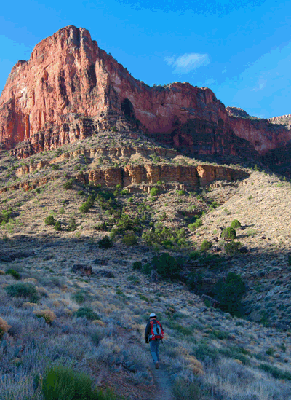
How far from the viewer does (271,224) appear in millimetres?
26234

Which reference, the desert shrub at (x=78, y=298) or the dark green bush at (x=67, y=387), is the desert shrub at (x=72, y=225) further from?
the dark green bush at (x=67, y=387)

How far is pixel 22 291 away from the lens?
31.5ft

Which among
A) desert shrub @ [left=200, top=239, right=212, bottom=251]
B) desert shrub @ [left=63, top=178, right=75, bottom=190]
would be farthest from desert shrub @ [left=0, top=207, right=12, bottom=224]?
desert shrub @ [left=200, top=239, right=212, bottom=251]

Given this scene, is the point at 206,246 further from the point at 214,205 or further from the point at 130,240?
the point at 214,205

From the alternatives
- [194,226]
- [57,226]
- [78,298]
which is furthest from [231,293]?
[57,226]

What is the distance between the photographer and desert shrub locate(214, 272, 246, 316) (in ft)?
53.9

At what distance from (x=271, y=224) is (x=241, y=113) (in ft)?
441

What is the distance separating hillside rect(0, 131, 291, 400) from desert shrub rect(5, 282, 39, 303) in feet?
0.16

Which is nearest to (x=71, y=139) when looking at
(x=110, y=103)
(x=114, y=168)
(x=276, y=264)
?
(x=110, y=103)

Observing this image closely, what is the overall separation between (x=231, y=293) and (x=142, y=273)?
7.14m

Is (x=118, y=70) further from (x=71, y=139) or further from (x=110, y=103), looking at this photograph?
(x=71, y=139)

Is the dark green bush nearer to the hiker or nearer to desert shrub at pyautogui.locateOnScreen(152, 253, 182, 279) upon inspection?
the hiker

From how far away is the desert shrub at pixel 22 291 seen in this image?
9.29 m

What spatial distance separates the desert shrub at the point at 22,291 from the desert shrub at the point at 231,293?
37.6 ft
